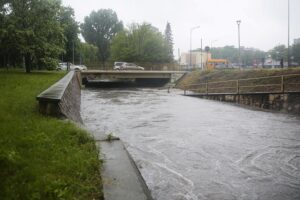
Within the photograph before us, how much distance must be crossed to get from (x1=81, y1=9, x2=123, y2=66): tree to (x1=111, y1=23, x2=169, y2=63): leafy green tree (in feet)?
61.4

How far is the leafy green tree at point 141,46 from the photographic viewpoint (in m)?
74.9

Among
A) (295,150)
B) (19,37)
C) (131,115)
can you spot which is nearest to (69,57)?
(19,37)

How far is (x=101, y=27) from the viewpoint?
9525 cm

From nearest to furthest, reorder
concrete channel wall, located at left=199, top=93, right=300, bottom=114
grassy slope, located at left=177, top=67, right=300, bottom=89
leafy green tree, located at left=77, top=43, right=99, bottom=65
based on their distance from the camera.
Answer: concrete channel wall, located at left=199, top=93, right=300, bottom=114
grassy slope, located at left=177, top=67, right=300, bottom=89
leafy green tree, located at left=77, top=43, right=99, bottom=65

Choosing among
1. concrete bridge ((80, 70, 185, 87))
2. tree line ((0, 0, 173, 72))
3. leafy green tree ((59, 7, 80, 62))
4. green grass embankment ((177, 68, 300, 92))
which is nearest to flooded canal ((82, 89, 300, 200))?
green grass embankment ((177, 68, 300, 92))

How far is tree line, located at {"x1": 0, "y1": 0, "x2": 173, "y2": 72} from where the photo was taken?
31359mm

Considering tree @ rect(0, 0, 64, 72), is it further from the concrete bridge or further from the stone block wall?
the stone block wall

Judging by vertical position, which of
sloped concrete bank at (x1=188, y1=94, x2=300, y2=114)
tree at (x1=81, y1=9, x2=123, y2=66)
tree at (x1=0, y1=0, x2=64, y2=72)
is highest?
tree at (x1=81, y1=9, x2=123, y2=66)

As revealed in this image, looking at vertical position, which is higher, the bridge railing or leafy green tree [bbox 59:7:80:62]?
leafy green tree [bbox 59:7:80:62]

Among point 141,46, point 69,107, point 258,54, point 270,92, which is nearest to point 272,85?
point 270,92

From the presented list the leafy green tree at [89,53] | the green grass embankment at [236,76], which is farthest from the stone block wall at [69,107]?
the leafy green tree at [89,53]

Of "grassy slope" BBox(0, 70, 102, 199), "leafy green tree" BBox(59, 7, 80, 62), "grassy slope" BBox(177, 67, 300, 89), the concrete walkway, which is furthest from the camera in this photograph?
"leafy green tree" BBox(59, 7, 80, 62)

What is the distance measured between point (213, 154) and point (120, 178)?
4.78 meters

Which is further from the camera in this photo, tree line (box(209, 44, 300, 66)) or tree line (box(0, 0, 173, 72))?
tree line (box(209, 44, 300, 66))
